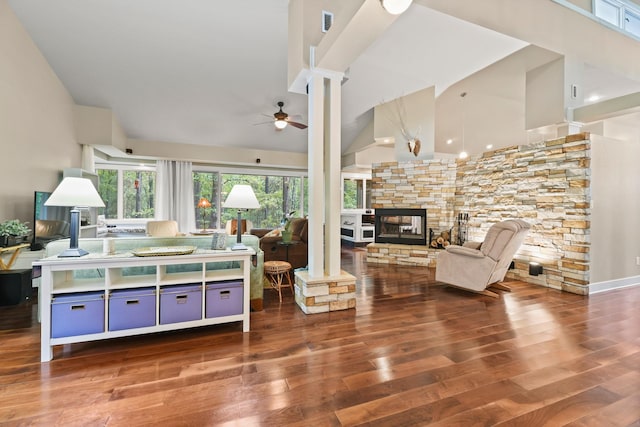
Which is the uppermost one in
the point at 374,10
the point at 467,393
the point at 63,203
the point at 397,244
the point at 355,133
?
the point at 355,133

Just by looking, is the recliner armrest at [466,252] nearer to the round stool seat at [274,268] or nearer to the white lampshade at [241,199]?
the round stool seat at [274,268]

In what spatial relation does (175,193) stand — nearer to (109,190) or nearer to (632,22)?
(109,190)

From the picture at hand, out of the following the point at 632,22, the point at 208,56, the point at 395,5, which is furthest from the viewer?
the point at 632,22

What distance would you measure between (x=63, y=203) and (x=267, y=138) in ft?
17.9

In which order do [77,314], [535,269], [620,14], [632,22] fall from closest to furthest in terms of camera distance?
[77,314]
[535,269]
[620,14]
[632,22]

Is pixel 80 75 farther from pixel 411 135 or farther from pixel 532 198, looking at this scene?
pixel 532 198

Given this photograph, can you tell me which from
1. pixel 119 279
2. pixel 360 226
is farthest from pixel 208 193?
pixel 119 279

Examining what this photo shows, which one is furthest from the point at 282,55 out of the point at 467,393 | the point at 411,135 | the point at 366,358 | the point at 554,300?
the point at 554,300

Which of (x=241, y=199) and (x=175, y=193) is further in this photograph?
(x=175, y=193)

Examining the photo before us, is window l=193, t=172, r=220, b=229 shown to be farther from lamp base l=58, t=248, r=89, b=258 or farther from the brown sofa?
lamp base l=58, t=248, r=89, b=258

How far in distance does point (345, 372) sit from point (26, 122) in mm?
5512

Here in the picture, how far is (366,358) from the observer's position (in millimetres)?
2164

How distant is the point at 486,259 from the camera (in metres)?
3.69

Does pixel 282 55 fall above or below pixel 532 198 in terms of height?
above
